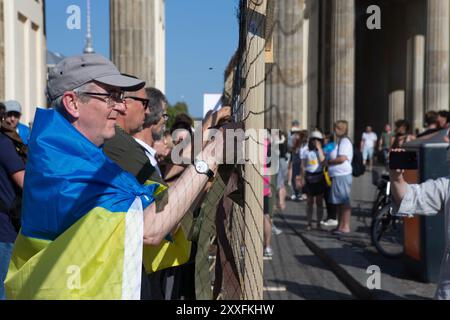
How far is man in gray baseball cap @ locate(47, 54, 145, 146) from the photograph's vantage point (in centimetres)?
244

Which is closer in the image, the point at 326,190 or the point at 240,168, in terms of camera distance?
the point at 240,168

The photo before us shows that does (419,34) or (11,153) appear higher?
(419,34)

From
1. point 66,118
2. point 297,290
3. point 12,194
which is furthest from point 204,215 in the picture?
point 297,290

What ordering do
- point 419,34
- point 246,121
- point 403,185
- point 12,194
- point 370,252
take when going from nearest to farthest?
point 246,121 < point 403,185 < point 12,194 < point 370,252 < point 419,34

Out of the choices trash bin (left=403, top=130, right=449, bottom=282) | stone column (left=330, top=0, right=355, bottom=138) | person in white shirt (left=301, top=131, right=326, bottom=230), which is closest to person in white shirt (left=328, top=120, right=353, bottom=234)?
person in white shirt (left=301, top=131, right=326, bottom=230)

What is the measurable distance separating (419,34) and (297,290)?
32373 mm

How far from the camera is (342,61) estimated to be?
91.9 feet

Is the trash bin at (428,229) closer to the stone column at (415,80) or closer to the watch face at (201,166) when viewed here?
the watch face at (201,166)

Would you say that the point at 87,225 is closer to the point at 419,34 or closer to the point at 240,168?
the point at 240,168

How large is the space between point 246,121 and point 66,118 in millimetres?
654

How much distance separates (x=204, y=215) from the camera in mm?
3273

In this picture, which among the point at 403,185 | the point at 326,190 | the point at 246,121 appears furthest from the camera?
the point at 326,190

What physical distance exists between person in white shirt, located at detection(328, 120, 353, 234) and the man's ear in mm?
10160
